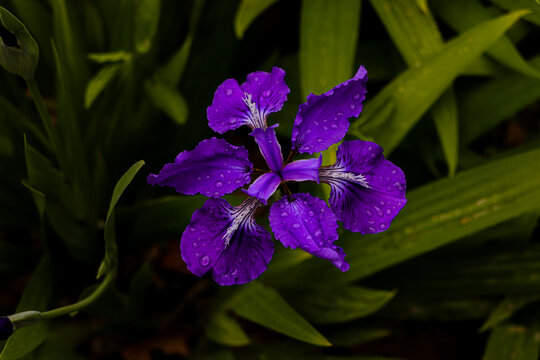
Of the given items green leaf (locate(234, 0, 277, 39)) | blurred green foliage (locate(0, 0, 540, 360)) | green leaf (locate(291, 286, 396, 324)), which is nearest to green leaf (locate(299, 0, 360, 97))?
blurred green foliage (locate(0, 0, 540, 360))

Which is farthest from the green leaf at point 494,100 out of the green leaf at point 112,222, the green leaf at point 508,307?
the green leaf at point 112,222

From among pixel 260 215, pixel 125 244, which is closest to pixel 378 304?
pixel 260 215

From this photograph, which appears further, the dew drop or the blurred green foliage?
the blurred green foliage

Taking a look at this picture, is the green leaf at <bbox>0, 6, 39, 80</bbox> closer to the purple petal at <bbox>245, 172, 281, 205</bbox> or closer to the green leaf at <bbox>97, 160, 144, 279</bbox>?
the green leaf at <bbox>97, 160, 144, 279</bbox>

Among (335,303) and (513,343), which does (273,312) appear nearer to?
(335,303)

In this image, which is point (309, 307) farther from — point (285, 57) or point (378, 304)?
point (285, 57)

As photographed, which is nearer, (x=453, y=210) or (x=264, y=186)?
(x=264, y=186)

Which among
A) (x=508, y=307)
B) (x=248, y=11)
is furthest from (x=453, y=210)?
(x=248, y=11)
